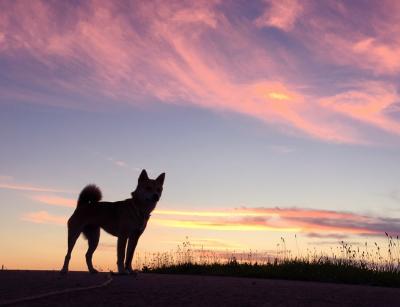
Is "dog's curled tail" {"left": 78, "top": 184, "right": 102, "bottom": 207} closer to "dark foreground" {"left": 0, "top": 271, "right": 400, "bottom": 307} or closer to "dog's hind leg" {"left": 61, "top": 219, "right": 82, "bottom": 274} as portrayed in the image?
"dog's hind leg" {"left": 61, "top": 219, "right": 82, "bottom": 274}

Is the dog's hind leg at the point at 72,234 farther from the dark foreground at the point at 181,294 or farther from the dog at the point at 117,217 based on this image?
the dark foreground at the point at 181,294

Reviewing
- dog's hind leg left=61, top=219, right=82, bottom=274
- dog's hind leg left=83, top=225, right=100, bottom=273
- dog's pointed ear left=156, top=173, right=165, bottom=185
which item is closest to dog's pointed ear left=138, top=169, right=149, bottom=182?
dog's pointed ear left=156, top=173, right=165, bottom=185

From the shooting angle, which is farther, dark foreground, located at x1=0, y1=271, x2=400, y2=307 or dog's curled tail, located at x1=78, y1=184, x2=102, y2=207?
dog's curled tail, located at x1=78, y1=184, x2=102, y2=207

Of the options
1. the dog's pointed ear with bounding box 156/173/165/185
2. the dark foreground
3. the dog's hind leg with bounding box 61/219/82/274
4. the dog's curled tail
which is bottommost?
the dark foreground

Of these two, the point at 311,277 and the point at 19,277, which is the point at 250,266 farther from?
the point at 19,277

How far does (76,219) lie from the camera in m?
12.9

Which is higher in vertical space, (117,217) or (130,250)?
(117,217)

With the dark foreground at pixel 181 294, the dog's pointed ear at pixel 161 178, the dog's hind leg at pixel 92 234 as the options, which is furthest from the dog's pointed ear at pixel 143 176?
the dark foreground at pixel 181 294

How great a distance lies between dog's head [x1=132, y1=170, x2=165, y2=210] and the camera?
12.7 meters

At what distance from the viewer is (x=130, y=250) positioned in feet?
41.3

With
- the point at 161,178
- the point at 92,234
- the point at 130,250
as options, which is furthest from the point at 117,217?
the point at 161,178

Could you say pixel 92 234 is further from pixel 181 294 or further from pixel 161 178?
pixel 181 294

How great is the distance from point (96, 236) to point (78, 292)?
16.3ft

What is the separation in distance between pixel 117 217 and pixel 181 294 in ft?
15.2
